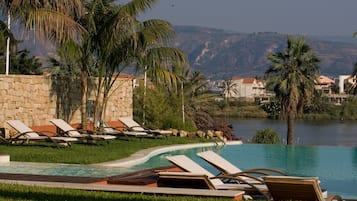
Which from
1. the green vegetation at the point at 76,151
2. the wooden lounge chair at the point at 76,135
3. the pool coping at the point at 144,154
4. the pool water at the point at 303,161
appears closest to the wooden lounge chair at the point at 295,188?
the pool water at the point at 303,161

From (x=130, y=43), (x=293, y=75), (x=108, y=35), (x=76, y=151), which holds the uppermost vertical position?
(x=108, y=35)

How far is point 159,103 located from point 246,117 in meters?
47.3

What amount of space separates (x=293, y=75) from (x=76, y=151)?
15.6 metres

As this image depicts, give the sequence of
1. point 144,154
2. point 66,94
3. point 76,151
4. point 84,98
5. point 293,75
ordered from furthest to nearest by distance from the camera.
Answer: point 293,75
point 66,94
point 84,98
point 144,154
point 76,151

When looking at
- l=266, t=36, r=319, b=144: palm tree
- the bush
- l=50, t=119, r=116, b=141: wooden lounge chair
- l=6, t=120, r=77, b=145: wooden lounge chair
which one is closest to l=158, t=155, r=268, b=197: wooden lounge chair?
l=6, t=120, r=77, b=145: wooden lounge chair

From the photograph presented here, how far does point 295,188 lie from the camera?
8273mm

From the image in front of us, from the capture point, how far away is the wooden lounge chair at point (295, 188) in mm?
8156

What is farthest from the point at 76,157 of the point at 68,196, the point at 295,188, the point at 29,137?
the point at 295,188

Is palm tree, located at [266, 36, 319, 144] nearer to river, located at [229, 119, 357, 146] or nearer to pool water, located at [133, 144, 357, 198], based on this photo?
river, located at [229, 119, 357, 146]

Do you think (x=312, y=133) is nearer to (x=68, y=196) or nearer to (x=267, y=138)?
(x=267, y=138)

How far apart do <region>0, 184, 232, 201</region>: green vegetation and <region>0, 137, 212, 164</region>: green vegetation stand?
670cm

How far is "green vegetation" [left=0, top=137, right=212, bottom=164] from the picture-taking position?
15.9 metres

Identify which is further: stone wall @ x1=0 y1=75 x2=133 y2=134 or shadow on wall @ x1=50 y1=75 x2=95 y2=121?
shadow on wall @ x1=50 y1=75 x2=95 y2=121

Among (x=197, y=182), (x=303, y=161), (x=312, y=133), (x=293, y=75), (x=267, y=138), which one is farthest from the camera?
(x=312, y=133)
